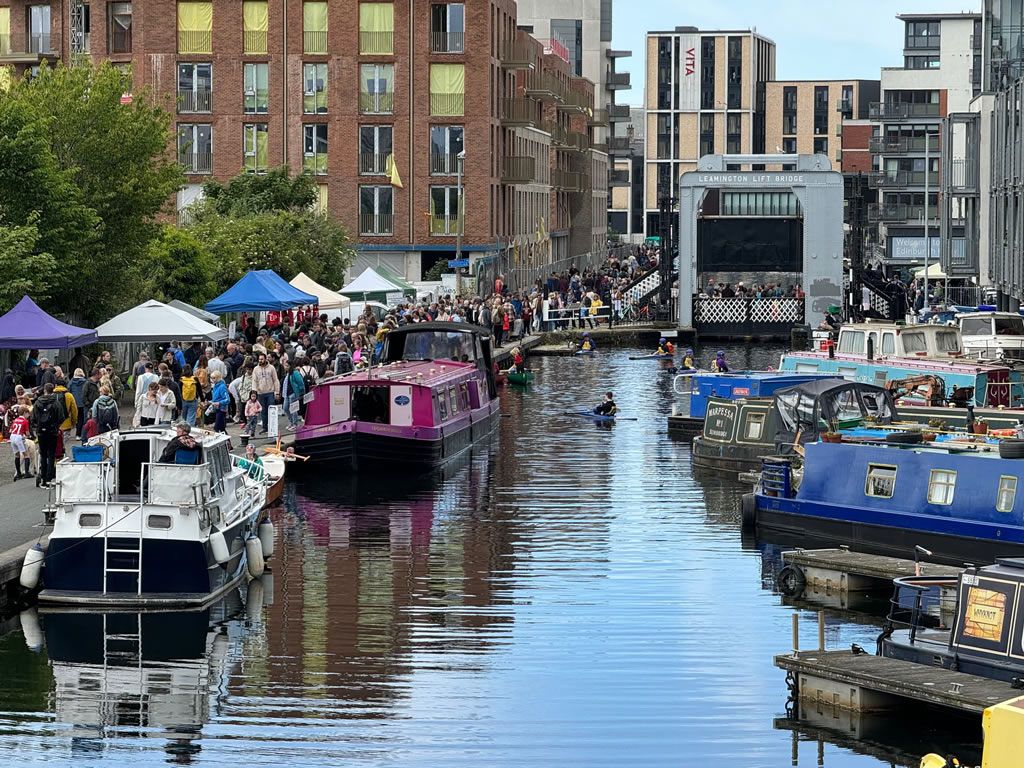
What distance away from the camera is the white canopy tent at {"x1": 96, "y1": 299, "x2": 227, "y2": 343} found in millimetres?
45875

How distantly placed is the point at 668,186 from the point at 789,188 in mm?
6198

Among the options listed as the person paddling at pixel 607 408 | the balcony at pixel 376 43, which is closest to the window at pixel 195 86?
the balcony at pixel 376 43

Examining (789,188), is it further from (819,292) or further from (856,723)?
(856,723)

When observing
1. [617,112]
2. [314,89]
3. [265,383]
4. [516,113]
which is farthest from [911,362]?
[617,112]

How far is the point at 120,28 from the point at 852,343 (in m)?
51.4

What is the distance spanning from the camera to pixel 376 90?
93125 millimetres

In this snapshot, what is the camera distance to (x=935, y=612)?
83.1 feet

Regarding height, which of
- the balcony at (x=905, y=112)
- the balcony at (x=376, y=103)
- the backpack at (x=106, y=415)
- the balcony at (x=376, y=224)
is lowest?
the backpack at (x=106, y=415)

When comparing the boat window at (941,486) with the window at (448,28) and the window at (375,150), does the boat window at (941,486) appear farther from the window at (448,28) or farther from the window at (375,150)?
the window at (448,28)

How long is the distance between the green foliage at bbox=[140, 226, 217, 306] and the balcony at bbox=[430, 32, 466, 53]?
112ft

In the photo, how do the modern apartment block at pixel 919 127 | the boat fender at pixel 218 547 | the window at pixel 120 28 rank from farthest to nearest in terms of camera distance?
1. the modern apartment block at pixel 919 127
2. the window at pixel 120 28
3. the boat fender at pixel 218 547

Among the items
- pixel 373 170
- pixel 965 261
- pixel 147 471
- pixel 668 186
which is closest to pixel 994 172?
pixel 965 261

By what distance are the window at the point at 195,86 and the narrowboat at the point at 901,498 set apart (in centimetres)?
6159

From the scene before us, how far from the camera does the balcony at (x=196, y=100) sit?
93188 millimetres
